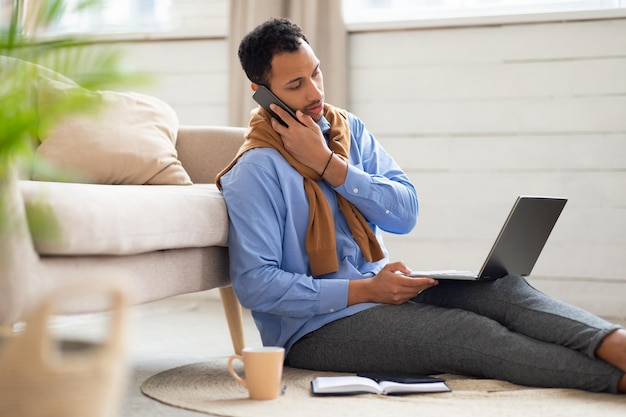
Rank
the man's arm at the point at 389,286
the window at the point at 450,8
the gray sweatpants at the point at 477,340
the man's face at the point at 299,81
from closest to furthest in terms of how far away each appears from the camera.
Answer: the gray sweatpants at the point at 477,340 → the man's arm at the point at 389,286 → the man's face at the point at 299,81 → the window at the point at 450,8

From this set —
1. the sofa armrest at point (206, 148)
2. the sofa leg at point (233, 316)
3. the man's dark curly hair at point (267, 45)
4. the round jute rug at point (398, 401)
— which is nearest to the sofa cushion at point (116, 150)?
the sofa armrest at point (206, 148)

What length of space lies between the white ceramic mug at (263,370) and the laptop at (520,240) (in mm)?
427

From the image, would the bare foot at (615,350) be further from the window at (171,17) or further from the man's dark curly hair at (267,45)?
the window at (171,17)

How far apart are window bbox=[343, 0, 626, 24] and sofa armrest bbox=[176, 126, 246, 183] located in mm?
1063

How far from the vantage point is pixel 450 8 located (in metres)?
3.43

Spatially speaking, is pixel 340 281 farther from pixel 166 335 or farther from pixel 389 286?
pixel 166 335

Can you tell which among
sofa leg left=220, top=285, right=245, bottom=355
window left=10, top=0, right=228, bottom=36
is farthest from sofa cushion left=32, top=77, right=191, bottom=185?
window left=10, top=0, right=228, bottom=36

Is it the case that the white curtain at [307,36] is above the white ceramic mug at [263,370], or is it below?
above

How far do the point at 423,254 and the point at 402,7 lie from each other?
100 cm

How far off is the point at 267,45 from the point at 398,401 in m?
0.92

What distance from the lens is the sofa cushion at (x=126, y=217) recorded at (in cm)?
161

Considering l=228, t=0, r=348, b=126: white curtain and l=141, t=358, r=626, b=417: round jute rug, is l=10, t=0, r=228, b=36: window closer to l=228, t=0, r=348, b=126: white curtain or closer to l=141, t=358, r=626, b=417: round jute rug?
l=228, t=0, r=348, b=126: white curtain

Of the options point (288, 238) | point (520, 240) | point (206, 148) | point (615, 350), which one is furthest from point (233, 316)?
point (615, 350)

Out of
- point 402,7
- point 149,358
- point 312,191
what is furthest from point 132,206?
point 402,7
